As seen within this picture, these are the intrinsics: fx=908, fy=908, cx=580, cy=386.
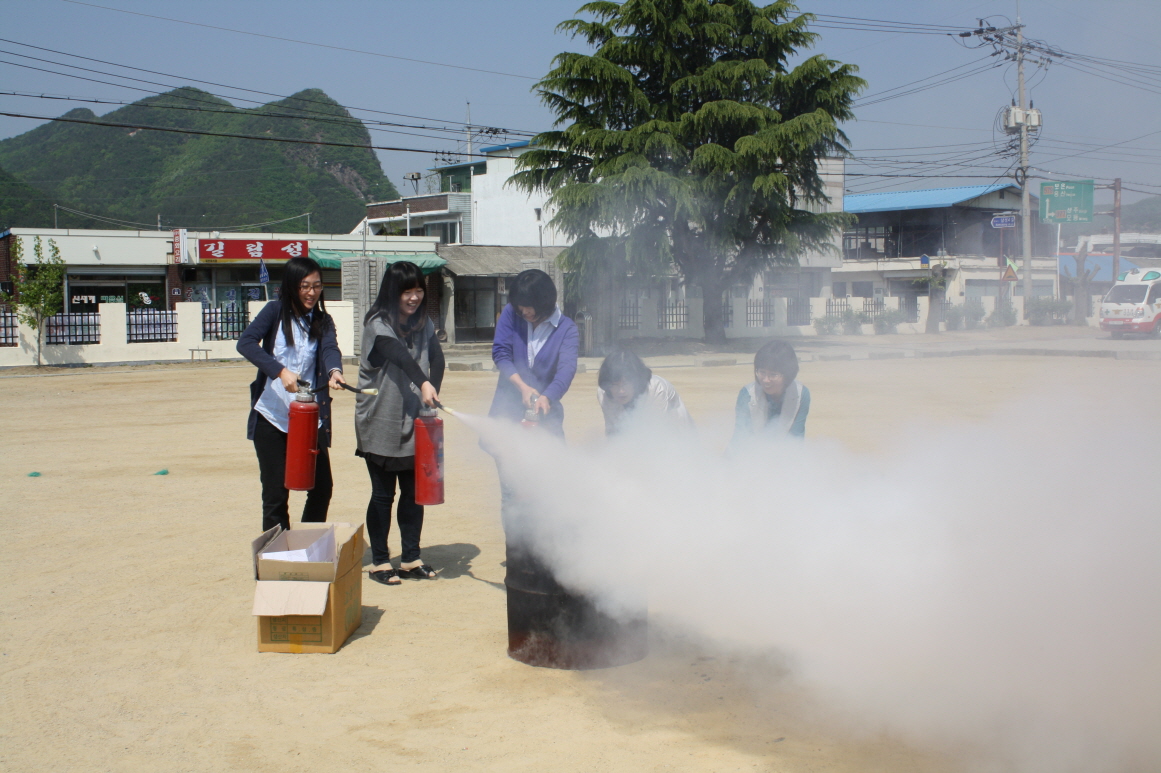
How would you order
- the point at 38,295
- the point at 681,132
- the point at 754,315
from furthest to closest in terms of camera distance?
the point at 754,315
the point at 681,132
the point at 38,295

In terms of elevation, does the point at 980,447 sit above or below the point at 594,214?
below

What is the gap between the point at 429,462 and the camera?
436 cm

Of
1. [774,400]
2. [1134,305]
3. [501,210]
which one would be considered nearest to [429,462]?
[774,400]

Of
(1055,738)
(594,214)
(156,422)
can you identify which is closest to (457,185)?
(594,214)

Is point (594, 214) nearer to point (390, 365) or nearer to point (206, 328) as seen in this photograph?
point (206, 328)

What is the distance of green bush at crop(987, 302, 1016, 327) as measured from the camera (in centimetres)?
2022

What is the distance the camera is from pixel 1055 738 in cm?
298

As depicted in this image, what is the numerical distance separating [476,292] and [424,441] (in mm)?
29595

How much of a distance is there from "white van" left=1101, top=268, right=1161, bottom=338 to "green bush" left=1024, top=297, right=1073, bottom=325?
1247 mm

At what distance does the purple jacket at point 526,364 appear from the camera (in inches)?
182

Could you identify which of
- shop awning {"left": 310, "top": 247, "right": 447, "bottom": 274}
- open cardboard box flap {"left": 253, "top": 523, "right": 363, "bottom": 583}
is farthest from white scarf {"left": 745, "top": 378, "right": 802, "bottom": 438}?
shop awning {"left": 310, "top": 247, "right": 447, "bottom": 274}

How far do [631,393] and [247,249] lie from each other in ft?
104

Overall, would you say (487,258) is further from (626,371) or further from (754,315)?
(626,371)

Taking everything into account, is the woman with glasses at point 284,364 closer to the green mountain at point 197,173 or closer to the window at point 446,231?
the window at point 446,231
